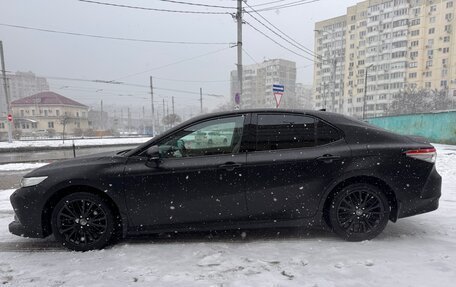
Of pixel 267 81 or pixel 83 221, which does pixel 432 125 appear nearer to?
A: pixel 83 221

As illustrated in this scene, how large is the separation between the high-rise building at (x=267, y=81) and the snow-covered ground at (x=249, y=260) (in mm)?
74509

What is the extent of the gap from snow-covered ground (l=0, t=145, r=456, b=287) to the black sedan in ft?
0.75

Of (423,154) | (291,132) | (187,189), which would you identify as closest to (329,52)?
(423,154)

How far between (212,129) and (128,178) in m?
1.13

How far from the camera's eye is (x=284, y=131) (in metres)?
3.86

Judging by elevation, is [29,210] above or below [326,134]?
below

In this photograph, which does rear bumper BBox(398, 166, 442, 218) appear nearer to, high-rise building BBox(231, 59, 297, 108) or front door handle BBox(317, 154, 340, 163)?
front door handle BBox(317, 154, 340, 163)

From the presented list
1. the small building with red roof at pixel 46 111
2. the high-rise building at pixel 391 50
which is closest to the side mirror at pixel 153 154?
the high-rise building at pixel 391 50

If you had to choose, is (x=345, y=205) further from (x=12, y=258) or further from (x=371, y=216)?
(x=12, y=258)

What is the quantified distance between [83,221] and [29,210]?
0.62m

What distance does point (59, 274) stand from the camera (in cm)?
318

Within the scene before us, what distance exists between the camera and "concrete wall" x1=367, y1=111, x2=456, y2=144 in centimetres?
1933

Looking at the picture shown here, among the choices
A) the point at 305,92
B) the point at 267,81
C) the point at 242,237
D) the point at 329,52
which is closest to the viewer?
the point at 242,237

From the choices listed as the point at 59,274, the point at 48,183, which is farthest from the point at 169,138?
the point at 59,274
